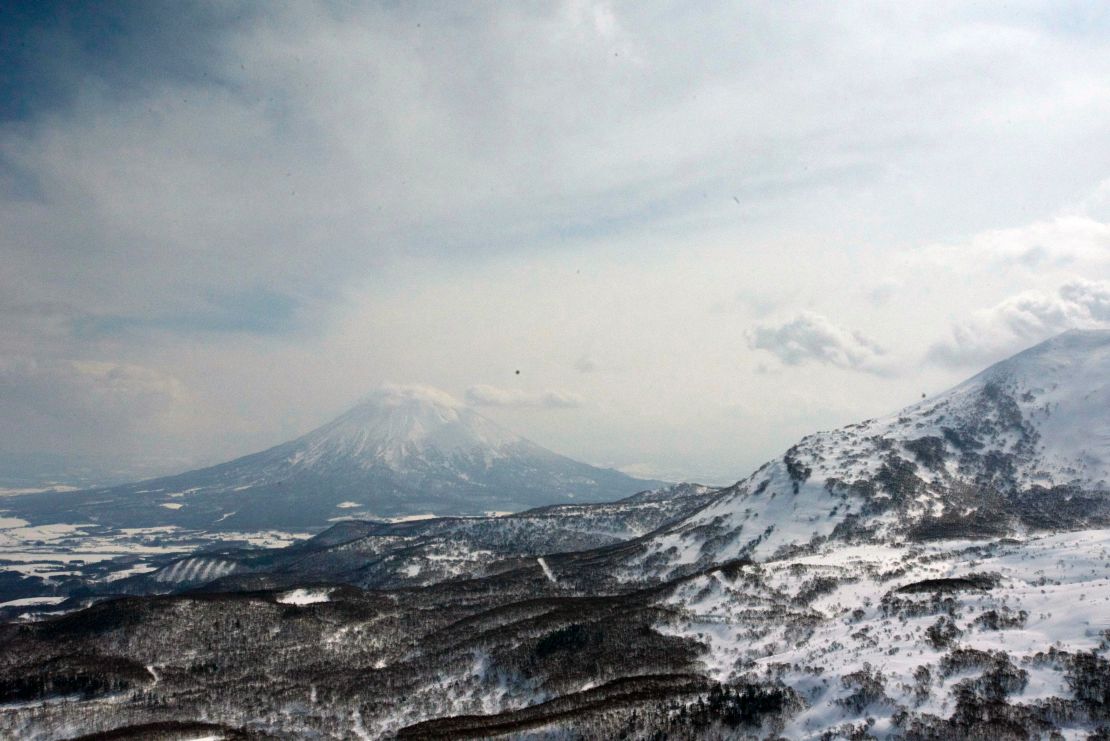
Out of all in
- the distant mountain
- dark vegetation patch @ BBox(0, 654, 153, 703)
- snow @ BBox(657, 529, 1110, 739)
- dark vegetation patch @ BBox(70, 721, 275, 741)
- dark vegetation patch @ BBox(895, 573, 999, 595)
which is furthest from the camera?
dark vegetation patch @ BBox(0, 654, 153, 703)

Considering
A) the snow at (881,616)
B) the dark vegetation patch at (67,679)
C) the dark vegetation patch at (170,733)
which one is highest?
the snow at (881,616)

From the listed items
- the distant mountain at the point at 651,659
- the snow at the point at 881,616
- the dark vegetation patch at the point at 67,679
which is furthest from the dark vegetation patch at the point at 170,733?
the snow at the point at 881,616

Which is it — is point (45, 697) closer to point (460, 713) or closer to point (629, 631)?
point (460, 713)

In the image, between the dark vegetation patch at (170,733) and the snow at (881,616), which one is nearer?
the snow at (881,616)

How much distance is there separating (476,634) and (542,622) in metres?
19.0

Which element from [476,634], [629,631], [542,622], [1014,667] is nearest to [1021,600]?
[1014,667]

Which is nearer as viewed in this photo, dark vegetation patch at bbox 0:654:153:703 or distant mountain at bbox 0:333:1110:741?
distant mountain at bbox 0:333:1110:741

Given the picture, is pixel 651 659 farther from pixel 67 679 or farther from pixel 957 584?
pixel 67 679

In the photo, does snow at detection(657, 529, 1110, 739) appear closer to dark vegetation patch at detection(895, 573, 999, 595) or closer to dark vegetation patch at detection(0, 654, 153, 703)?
dark vegetation patch at detection(895, 573, 999, 595)

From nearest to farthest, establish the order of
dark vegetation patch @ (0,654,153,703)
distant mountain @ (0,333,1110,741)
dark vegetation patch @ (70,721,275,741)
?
distant mountain @ (0,333,1110,741) → dark vegetation patch @ (70,721,275,741) → dark vegetation patch @ (0,654,153,703)

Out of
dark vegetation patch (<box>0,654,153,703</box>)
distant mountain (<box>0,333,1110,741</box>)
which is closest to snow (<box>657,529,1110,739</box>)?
distant mountain (<box>0,333,1110,741</box>)

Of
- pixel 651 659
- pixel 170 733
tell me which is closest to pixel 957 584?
pixel 651 659

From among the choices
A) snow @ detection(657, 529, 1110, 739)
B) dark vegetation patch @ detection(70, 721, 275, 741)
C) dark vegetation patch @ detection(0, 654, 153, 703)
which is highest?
snow @ detection(657, 529, 1110, 739)

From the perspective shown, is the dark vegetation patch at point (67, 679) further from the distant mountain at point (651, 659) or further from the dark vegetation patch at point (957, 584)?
the dark vegetation patch at point (957, 584)
